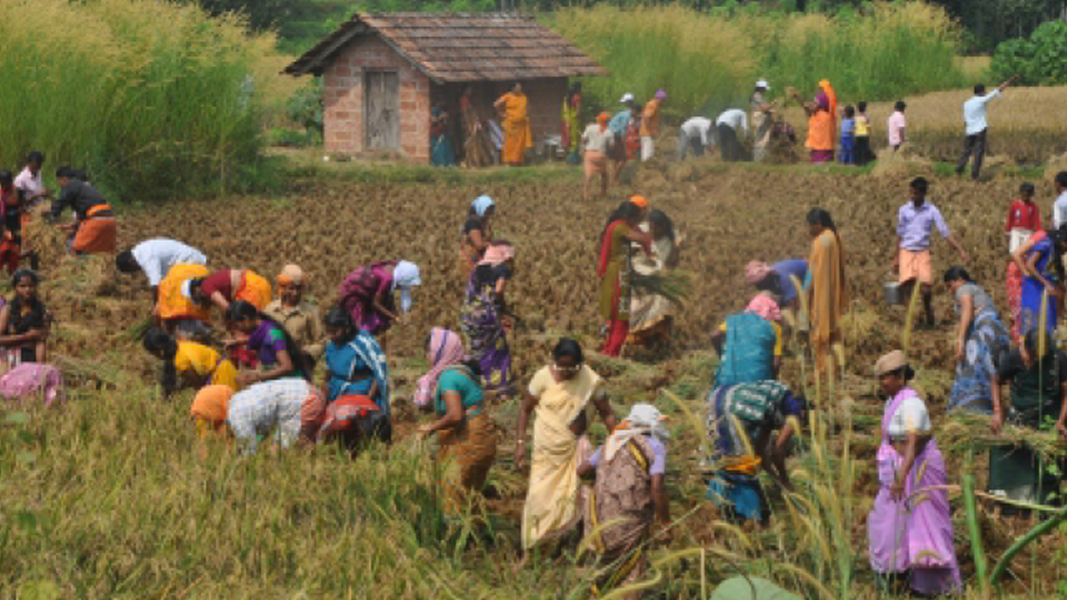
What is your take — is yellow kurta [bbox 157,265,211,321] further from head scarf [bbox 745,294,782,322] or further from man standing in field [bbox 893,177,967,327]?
man standing in field [bbox 893,177,967,327]

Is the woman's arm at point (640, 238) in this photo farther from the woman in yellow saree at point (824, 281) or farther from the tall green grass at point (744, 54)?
the tall green grass at point (744, 54)

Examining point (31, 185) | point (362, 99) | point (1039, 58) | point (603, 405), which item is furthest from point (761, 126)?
point (603, 405)

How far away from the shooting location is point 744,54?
34.2 m

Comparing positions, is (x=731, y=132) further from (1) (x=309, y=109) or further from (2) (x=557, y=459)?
(2) (x=557, y=459)

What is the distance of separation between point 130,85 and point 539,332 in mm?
10483

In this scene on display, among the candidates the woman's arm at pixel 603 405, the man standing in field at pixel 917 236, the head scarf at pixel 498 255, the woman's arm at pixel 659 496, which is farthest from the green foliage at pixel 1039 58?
the woman's arm at pixel 659 496

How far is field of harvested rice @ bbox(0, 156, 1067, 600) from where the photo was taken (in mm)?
6375

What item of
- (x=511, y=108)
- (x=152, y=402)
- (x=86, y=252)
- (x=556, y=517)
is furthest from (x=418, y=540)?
(x=511, y=108)

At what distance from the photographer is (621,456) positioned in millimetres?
7281

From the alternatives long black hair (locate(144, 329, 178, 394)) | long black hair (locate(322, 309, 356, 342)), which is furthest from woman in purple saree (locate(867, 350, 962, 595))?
long black hair (locate(144, 329, 178, 394))

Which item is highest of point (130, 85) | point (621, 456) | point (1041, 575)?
point (130, 85)

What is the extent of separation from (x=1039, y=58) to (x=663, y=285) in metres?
26.3

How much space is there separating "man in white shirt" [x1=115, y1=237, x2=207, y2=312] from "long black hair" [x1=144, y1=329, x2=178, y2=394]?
2.30m

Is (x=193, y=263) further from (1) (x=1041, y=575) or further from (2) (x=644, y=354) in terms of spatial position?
(1) (x=1041, y=575)
